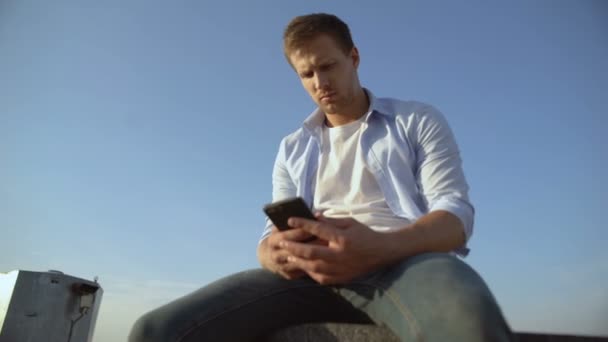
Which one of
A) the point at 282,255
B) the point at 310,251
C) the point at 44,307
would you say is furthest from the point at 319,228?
the point at 44,307

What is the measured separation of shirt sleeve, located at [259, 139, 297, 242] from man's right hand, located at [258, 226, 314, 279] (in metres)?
0.71

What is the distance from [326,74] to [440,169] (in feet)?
3.31

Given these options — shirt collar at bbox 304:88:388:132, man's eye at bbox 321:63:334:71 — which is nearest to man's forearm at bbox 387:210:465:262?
shirt collar at bbox 304:88:388:132

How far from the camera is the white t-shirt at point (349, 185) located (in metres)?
1.97

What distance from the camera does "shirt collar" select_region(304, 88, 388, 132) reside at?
2.41 meters

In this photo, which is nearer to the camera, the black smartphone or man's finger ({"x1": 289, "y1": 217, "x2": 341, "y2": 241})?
man's finger ({"x1": 289, "y1": 217, "x2": 341, "y2": 241})

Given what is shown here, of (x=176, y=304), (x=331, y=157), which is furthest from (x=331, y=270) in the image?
(x=331, y=157)

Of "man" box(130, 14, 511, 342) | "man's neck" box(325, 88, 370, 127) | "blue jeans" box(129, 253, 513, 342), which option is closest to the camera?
"blue jeans" box(129, 253, 513, 342)

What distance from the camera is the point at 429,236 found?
151cm

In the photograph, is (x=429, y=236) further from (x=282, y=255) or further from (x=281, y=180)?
(x=281, y=180)

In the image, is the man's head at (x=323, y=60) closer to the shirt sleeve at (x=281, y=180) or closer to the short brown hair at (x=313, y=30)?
the short brown hair at (x=313, y=30)

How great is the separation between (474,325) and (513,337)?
0.63 feet

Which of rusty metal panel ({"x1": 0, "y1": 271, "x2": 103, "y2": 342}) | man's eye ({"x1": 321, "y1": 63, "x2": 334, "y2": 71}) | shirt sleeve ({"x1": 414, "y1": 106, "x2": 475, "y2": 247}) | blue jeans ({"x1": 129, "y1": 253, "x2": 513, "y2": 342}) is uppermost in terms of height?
man's eye ({"x1": 321, "y1": 63, "x2": 334, "y2": 71})

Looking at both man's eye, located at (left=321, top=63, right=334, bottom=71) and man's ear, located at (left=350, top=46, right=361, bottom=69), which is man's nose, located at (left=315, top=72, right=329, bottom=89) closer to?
man's eye, located at (left=321, top=63, right=334, bottom=71)
